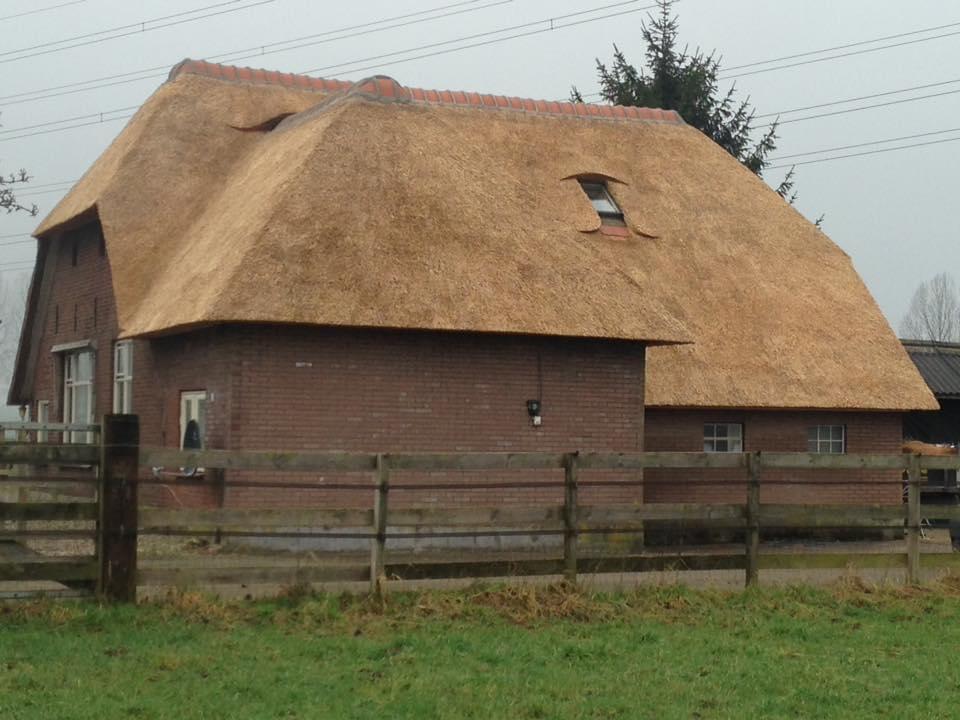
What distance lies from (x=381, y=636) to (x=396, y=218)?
1023 cm

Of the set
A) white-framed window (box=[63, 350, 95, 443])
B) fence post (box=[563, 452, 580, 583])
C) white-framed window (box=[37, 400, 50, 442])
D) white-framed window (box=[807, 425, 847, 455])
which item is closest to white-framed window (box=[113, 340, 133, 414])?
white-framed window (box=[63, 350, 95, 443])

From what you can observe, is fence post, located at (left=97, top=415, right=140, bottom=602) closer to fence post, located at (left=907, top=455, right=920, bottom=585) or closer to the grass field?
the grass field

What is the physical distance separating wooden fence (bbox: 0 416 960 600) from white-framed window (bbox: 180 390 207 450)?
7519 mm

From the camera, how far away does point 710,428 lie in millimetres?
24203

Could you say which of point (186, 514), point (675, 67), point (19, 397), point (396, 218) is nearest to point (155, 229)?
point (396, 218)

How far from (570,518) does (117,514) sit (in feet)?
13.3

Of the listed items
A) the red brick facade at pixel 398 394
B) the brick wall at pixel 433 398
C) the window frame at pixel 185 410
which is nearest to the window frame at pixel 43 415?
the red brick facade at pixel 398 394

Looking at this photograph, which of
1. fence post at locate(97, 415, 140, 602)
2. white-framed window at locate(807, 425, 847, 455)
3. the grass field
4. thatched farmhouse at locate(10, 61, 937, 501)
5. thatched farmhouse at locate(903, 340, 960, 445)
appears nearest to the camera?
the grass field

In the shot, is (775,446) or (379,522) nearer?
(379,522)

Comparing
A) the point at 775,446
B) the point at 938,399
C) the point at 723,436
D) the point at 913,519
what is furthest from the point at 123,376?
the point at 938,399

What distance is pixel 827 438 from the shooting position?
82.1 feet

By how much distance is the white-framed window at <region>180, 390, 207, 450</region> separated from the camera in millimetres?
20422

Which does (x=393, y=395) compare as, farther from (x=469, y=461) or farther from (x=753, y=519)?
(x=469, y=461)

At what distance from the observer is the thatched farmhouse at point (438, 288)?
19.2 meters
